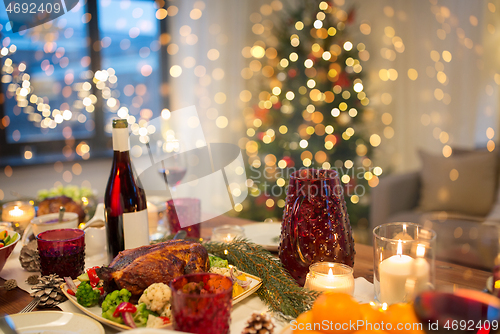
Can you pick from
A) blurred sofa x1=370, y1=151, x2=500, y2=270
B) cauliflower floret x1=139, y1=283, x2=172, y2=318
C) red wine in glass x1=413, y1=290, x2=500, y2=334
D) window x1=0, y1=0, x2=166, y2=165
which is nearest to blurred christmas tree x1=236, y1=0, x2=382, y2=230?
blurred sofa x1=370, y1=151, x2=500, y2=270

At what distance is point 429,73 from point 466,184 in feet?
3.97

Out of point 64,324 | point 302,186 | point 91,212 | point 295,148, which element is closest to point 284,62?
point 295,148

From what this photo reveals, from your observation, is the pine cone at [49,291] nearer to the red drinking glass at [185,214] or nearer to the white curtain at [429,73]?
the red drinking glass at [185,214]

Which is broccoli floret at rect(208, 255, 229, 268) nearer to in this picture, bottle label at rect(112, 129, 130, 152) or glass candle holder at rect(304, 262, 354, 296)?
glass candle holder at rect(304, 262, 354, 296)

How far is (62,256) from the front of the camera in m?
0.73

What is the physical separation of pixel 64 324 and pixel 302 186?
44 cm

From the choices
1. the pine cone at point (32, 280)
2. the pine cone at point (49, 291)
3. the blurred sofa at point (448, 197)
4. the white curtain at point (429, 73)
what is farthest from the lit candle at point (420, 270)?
the white curtain at point (429, 73)

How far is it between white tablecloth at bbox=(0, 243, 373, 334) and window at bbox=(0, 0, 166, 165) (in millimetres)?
2313

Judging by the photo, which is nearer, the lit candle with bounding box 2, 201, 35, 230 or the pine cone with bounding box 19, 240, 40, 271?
the pine cone with bounding box 19, 240, 40, 271

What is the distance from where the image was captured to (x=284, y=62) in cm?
287

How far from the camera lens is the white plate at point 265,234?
94cm

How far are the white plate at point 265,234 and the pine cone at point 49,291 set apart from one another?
1.50 ft

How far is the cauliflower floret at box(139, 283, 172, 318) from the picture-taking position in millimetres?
560

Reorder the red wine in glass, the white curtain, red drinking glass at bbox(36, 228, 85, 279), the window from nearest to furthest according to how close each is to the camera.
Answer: the red wine in glass → red drinking glass at bbox(36, 228, 85, 279) → the window → the white curtain
